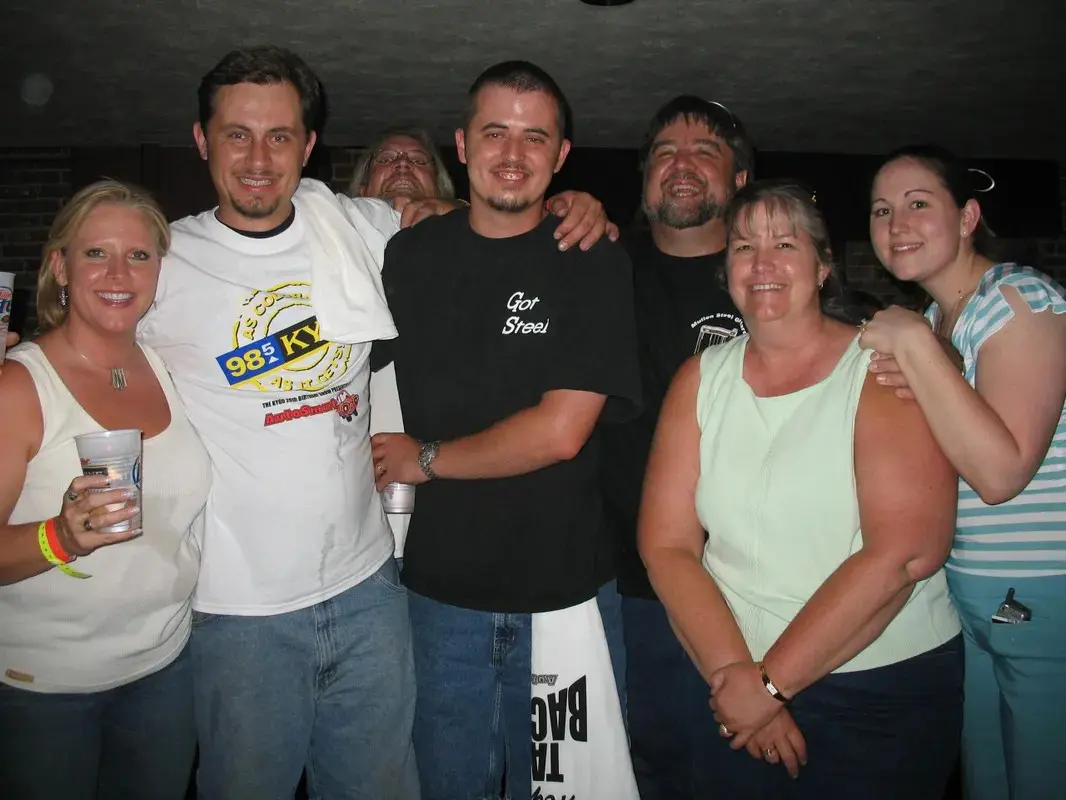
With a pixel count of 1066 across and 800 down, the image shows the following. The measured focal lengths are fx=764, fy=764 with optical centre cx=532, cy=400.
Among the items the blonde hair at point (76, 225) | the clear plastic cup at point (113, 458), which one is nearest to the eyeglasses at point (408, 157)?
the blonde hair at point (76, 225)

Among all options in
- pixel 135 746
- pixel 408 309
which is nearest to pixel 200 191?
pixel 408 309

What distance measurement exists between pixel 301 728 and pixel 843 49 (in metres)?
3.82

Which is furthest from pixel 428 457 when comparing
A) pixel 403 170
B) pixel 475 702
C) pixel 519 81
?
pixel 403 170

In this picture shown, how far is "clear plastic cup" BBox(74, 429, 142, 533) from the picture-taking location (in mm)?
1472

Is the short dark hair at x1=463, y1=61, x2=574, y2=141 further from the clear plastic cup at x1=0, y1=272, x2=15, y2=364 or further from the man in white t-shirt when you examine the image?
the clear plastic cup at x1=0, y1=272, x2=15, y2=364

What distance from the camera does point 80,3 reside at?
3131mm

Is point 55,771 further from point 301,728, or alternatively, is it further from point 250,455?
point 250,455

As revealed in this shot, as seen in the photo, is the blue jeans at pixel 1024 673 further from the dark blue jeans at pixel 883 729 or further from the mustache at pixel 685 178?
the mustache at pixel 685 178

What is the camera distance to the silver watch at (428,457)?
1805 millimetres

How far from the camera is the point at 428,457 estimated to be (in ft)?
5.94

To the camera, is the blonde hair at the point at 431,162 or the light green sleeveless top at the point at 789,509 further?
the blonde hair at the point at 431,162

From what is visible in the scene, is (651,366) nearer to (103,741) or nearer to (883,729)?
(883,729)

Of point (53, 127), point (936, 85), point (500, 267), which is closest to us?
point (500, 267)

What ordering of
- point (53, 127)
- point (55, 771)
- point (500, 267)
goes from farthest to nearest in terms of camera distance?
point (53, 127) < point (500, 267) < point (55, 771)
